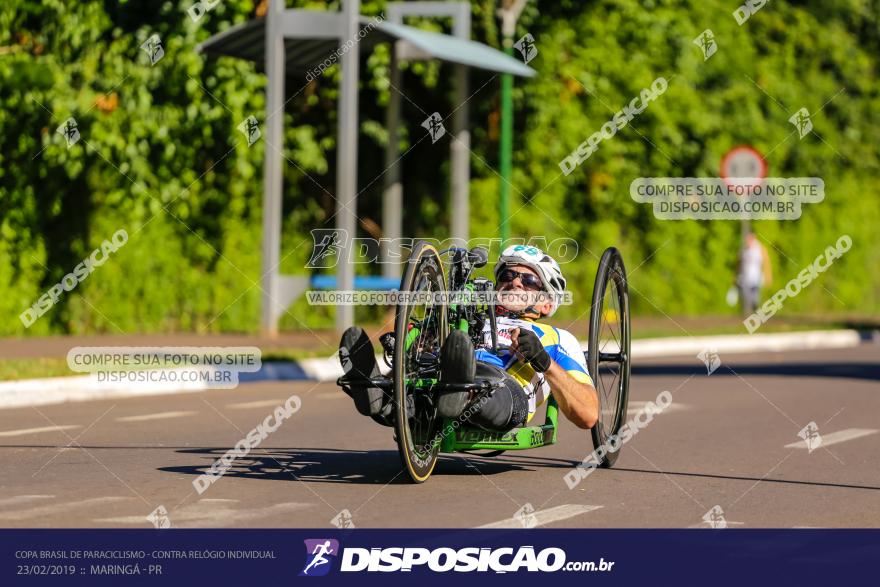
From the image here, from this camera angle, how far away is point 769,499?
9.46m

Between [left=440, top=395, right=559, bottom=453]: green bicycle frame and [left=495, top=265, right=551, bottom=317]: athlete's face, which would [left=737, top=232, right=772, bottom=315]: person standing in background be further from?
[left=440, top=395, right=559, bottom=453]: green bicycle frame

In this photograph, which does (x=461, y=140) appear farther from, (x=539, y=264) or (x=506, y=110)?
(x=539, y=264)

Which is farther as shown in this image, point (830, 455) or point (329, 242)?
point (329, 242)

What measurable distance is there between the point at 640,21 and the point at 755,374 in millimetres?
9920

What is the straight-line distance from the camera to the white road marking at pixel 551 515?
27.2ft

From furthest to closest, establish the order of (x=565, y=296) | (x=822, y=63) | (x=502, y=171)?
(x=822, y=63)
(x=502, y=171)
(x=565, y=296)

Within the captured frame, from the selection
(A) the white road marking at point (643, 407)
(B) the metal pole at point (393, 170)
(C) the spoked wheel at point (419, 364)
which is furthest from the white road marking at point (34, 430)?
(B) the metal pole at point (393, 170)

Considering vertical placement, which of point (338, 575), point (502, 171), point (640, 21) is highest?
point (640, 21)

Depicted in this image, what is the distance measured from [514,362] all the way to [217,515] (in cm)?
205

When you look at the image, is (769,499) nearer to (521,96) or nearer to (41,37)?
(41,37)

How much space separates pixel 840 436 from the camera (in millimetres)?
13000

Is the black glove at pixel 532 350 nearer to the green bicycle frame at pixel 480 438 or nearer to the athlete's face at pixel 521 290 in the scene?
the green bicycle frame at pixel 480 438

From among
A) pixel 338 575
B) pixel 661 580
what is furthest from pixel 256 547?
pixel 661 580

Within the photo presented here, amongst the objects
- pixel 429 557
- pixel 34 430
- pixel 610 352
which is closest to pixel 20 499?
pixel 429 557
